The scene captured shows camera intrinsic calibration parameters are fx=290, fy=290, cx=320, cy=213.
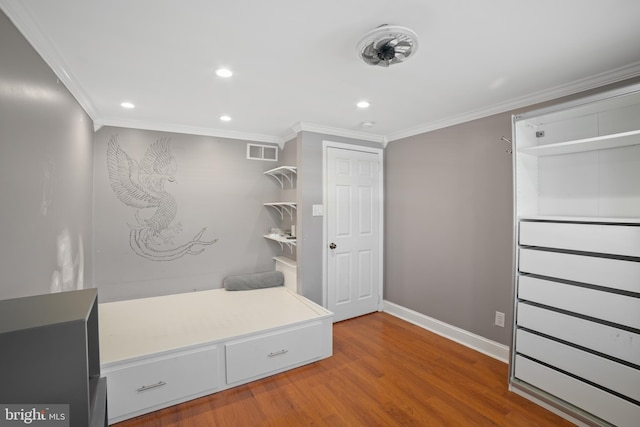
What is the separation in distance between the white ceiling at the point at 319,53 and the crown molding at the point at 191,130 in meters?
0.24

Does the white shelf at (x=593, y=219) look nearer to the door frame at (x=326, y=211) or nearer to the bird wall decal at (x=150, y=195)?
the door frame at (x=326, y=211)

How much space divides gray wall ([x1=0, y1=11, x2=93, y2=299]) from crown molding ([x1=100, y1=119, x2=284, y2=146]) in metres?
0.61

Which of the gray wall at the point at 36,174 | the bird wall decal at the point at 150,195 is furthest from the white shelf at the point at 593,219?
the bird wall decal at the point at 150,195

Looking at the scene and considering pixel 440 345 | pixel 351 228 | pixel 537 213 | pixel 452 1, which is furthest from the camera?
pixel 351 228

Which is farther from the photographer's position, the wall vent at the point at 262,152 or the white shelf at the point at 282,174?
the wall vent at the point at 262,152

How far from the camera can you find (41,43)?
154cm

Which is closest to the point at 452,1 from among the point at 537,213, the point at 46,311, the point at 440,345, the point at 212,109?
the point at 537,213

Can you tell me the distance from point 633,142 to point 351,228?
241 centimetres

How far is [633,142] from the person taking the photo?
1842 millimetres

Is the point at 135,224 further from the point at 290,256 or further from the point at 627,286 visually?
the point at 627,286

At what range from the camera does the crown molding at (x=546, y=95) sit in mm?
1894

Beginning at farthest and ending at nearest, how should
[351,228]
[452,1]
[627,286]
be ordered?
[351,228] → [627,286] → [452,1]

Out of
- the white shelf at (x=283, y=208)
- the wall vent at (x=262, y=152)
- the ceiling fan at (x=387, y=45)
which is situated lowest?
the white shelf at (x=283, y=208)

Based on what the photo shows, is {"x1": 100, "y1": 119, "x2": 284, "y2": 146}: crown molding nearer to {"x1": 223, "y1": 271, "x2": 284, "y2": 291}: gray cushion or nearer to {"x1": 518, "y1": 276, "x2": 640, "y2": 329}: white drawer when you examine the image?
{"x1": 223, "y1": 271, "x2": 284, "y2": 291}: gray cushion
